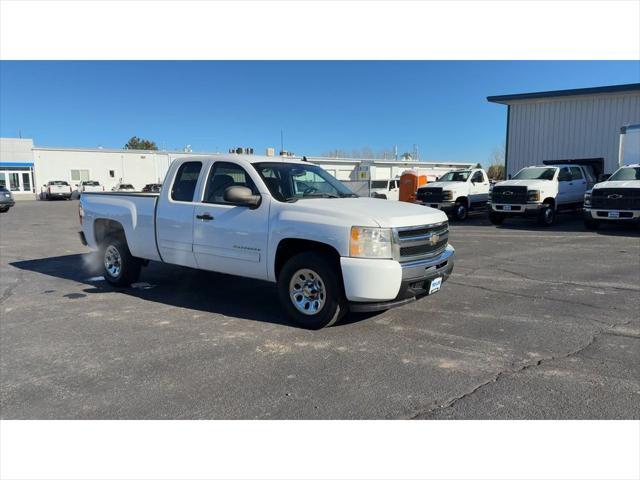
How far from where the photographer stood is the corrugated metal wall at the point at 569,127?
21.4 metres

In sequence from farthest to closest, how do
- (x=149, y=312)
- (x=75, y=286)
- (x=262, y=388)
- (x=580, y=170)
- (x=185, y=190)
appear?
(x=580, y=170) < (x=75, y=286) < (x=185, y=190) < (x=149, y=312) < (x=262, y=388)

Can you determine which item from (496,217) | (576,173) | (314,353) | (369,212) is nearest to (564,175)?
(576,173)

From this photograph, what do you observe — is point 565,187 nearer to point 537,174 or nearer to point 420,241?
point 537,174

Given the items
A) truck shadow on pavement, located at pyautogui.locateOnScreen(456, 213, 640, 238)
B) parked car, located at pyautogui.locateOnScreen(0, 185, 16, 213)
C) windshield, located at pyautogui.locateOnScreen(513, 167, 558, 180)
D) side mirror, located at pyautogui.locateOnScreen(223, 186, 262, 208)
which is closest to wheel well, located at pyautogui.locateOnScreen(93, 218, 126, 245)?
side mirror, located at pyautogui.locateOnScreen(223, 186, 262, 208)

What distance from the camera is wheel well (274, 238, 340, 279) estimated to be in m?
5.09

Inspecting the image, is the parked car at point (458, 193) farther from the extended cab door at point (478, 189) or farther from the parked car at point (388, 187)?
the parked car at point (388, 187)

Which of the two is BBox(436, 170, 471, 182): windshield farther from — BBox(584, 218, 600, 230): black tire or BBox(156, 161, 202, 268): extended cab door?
BBox(156, 161, 202, 268): extended cab door

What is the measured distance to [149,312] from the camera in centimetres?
605

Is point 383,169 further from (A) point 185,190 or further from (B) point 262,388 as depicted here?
(B) point 262,388

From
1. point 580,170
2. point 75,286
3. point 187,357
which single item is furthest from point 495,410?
point 580,170

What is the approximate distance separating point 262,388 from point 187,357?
1048 millimetres

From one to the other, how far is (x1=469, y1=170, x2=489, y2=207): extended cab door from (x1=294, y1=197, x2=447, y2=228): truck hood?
15.4 metres

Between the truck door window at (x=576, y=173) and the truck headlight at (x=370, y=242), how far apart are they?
51.9 ft

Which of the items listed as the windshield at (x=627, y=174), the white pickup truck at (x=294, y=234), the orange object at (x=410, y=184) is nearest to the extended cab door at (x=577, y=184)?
the windshield at (x=627, y=174)
